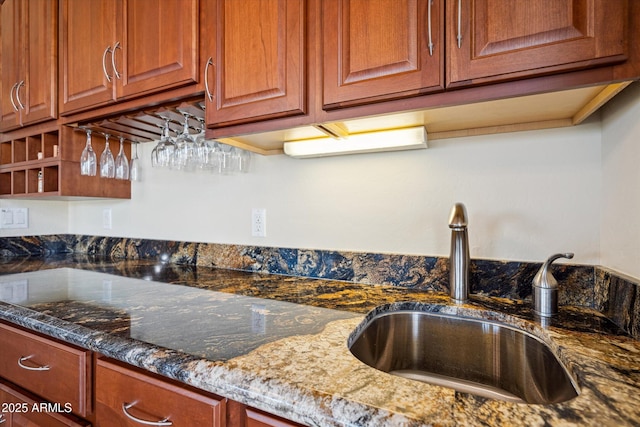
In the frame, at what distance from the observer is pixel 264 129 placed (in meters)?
0.96

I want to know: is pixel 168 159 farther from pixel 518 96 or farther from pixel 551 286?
pixel 551 286

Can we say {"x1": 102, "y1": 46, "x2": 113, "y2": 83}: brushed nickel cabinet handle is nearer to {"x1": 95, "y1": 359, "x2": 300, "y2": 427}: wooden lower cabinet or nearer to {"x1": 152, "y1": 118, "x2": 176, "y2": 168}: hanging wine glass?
{"x1": 152, "y1": 118, "x2": 176, "y2": 168}: hanging wine glass

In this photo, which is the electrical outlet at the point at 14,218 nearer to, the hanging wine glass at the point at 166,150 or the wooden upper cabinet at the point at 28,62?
the wooden upper cabinet at the point at 28,62

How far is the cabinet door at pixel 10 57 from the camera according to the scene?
1.62 meters

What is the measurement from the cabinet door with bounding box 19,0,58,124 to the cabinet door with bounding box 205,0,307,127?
97cm

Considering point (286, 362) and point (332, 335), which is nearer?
point (286, 362)

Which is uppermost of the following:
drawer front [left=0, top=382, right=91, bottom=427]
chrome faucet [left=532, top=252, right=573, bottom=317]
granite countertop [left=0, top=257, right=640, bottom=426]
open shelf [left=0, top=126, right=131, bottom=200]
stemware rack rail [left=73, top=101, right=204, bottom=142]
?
stemware rack rail [left=73, top=101, right=204, bottom=142]

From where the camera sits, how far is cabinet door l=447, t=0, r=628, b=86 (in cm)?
60

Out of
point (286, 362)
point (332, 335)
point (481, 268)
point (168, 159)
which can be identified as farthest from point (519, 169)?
point (168, 159)

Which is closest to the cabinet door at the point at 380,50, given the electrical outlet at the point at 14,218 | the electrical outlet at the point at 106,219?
the electrical outlet at the point at 106,219

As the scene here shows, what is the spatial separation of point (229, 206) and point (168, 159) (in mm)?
320

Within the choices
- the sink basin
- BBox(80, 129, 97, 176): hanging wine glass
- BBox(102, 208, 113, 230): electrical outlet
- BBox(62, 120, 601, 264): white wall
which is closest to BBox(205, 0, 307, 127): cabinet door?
BBox(62, 120, 601, 264): white wall

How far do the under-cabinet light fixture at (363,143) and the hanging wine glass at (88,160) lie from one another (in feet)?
3.28

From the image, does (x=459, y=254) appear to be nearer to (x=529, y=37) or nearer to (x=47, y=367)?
(x=529, y=37)
